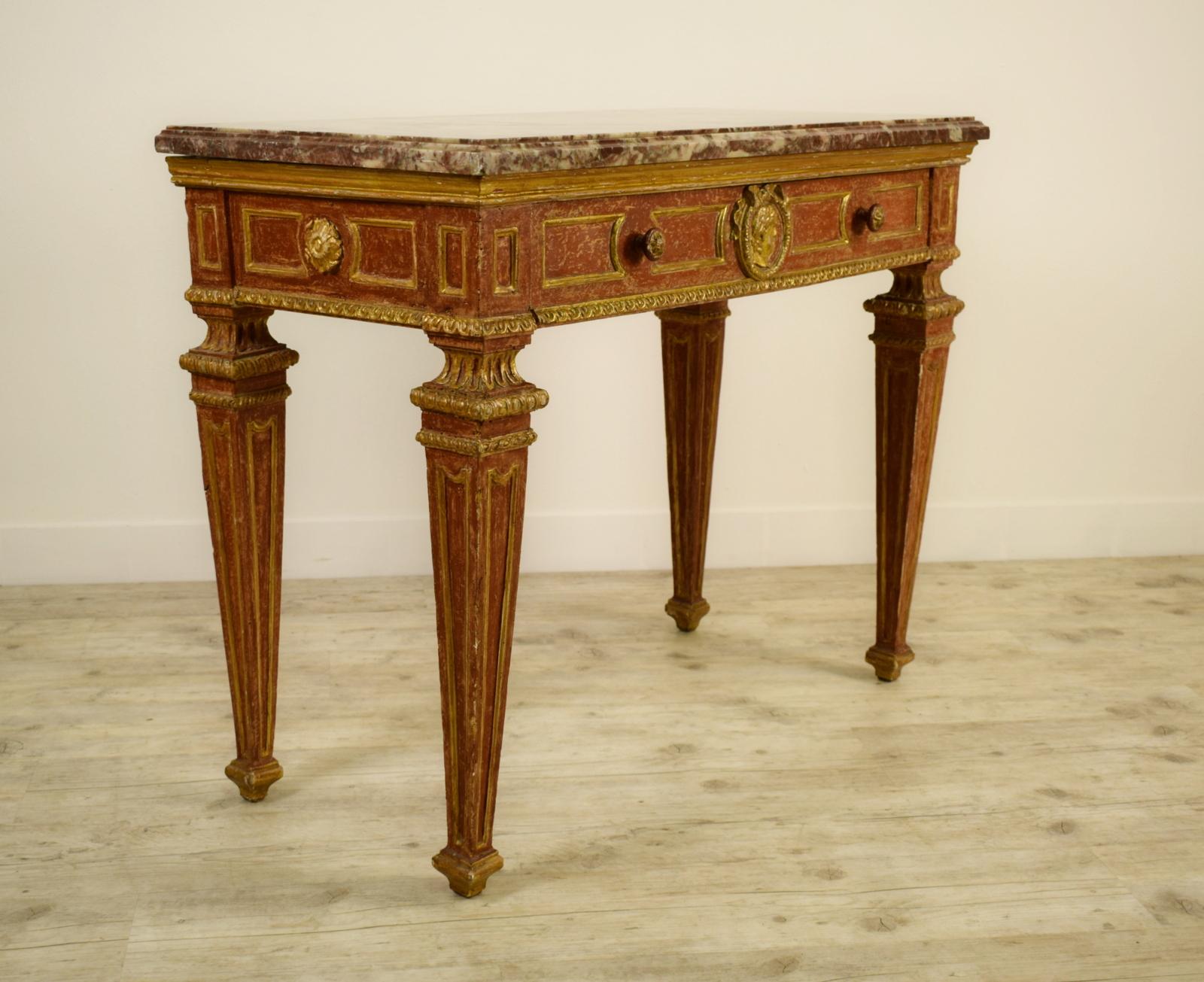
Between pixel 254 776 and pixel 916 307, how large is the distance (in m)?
1.50

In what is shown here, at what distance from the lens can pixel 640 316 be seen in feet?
12.1

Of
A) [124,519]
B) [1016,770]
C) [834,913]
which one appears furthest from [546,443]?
[834,913]

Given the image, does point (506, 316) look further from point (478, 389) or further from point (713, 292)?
point (713, 292)

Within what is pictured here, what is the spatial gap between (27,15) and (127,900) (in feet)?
7.15

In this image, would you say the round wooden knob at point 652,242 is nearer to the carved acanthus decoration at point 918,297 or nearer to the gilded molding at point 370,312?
the gilded molding at point 370,312

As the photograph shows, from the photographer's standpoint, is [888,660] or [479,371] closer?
[479,371]

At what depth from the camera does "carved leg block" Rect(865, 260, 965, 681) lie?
2.87 meters

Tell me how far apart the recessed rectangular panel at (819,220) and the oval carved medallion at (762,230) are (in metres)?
0.03

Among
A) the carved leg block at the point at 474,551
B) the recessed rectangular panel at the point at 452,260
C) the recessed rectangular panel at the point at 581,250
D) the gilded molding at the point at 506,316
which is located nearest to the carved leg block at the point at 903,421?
the gilded molding at the point at 506,316

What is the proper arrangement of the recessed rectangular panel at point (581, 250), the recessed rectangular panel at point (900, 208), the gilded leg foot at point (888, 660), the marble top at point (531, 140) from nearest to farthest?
the marble top at point (531, 140) < the recessed rectangular panel at point (581, 250) < the recessed rectangular panel at point (900, 208) < the gilded leg foot at point (888, 660)

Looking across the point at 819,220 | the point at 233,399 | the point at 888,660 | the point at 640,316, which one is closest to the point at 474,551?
the point at 233,399

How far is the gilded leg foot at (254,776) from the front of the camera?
249cm

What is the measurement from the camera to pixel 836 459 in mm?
3910

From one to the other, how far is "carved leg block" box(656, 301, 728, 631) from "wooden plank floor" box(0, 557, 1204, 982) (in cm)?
15
